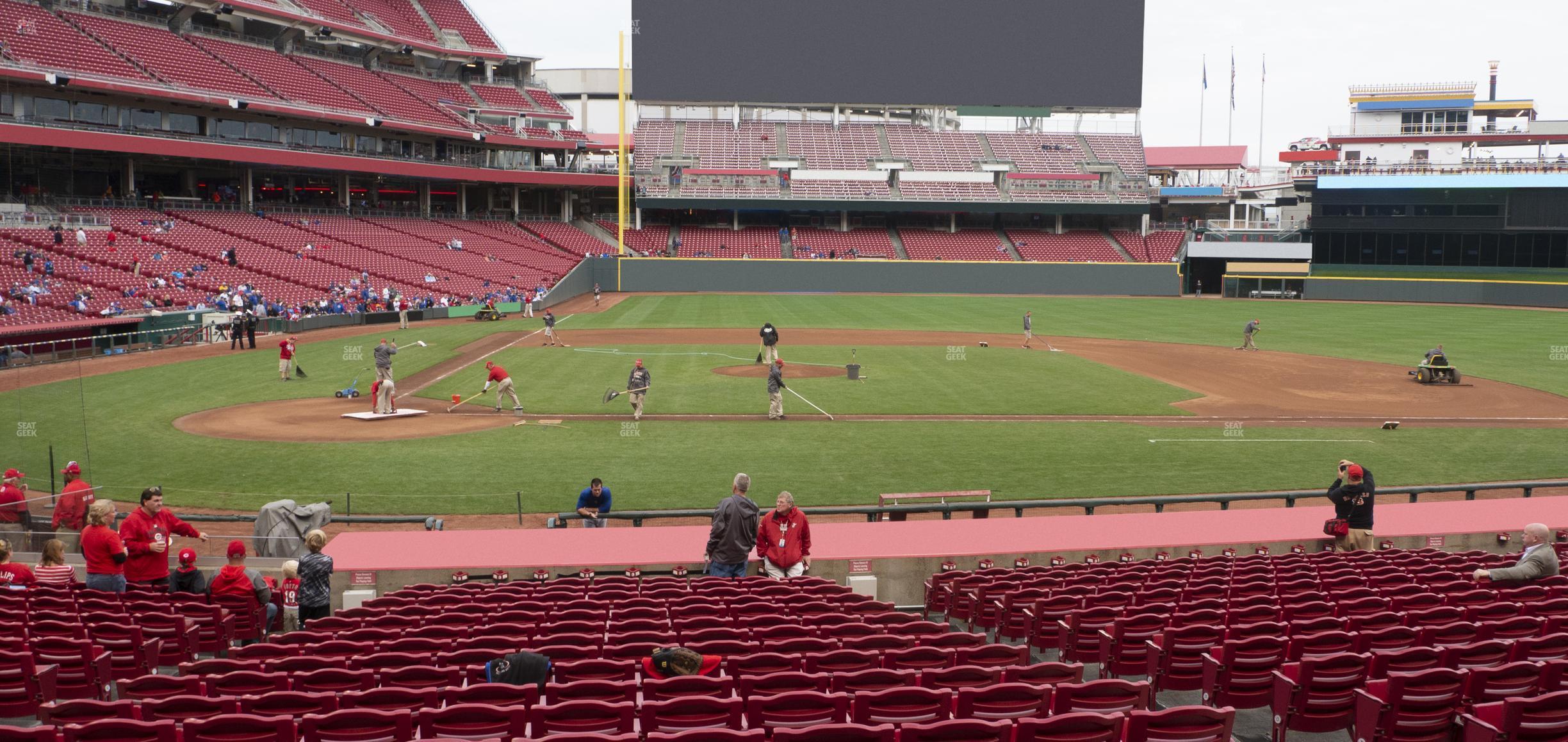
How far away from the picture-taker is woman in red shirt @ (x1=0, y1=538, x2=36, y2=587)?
1094 cm

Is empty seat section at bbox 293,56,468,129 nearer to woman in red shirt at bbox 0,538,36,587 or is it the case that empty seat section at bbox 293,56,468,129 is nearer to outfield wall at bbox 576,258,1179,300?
outfield wall at bbox 576,258,1179,300

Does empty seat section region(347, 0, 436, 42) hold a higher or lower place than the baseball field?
higher

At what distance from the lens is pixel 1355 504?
550 inches

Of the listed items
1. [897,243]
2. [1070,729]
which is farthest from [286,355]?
[897,243]

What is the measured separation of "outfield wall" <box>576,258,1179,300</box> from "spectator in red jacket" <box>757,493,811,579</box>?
224ft

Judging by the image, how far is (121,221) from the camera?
53312 mm

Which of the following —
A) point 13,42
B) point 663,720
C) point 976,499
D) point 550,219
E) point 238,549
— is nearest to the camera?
point 663,720

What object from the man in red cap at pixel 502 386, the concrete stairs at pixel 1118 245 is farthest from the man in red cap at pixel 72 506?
the concrete stairs at pixel 1118 245

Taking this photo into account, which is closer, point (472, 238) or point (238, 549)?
point (238, 549)

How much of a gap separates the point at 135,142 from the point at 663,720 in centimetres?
6014

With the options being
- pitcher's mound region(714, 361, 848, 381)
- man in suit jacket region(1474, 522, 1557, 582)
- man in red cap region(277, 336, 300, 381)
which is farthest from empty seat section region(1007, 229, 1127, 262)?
man in suit jacket region(1474, 522, 1557, 582)

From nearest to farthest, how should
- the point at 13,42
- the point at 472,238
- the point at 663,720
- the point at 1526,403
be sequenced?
the point at 663,720
the point at 1526,403
the point at 13,42
the point at 472,238

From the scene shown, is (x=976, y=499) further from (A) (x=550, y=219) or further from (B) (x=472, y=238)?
(A) (x=550, y=219)

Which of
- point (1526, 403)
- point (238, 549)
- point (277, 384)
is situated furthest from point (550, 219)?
point (238, 549)
